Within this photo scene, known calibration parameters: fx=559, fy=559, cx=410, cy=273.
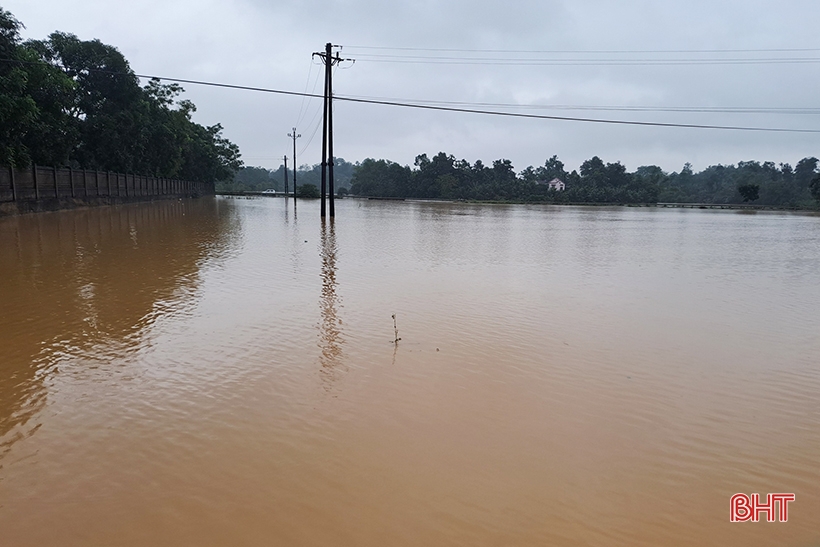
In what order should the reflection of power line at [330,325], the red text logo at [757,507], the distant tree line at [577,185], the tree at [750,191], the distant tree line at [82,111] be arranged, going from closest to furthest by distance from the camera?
1. the red text logo at [757,507]
2. the reflection of power line at [330,325]
3. the distant tree line at [82,111]
4. the tree at [750,191]
5. the distant tree line at [577,185]

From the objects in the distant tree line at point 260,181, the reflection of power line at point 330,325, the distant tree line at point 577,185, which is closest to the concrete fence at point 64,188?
the reflection of power line at point 330,325

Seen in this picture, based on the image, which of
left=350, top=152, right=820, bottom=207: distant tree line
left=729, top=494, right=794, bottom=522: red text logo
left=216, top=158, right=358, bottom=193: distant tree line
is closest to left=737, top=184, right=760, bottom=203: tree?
left=350, top=152, right=820, bottom=207: distant tree line

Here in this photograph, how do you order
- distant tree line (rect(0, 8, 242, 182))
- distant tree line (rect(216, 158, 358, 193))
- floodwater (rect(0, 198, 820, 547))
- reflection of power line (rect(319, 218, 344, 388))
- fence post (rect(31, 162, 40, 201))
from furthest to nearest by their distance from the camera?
distant tree line (rect(216, 158, 358, 193)) < fence post (rect(31, 162, 40, 201)) < distant tree line (rect(0, 8, 242, 182)) < reflection of power line (rect(319, 218, 344, 388)) < floodwater (rect(0, 198, 820, 547))

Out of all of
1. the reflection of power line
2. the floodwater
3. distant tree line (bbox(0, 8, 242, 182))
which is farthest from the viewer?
distant tree line (bbox(0, 8, 242, 182))

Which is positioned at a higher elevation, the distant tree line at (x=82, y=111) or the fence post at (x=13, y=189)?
the distant tree line at (x=82, y=111)

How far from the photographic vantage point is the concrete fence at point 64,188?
2380 centimetres

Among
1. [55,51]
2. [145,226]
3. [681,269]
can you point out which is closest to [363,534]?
[681,269]

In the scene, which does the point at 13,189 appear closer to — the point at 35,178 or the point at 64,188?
the point at 35,178

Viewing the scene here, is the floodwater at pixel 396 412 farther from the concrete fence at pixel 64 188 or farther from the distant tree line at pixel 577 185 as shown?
the distant tree line at pixel 577 185

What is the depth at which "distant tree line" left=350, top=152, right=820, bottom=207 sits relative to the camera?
269 feet

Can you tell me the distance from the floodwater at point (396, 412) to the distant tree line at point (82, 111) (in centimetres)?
1453

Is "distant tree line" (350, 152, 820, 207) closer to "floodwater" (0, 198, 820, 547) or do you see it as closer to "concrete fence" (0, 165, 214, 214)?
"concrete fence" (0, 165, 214, 214)

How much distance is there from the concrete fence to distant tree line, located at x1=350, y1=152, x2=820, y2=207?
169 ft

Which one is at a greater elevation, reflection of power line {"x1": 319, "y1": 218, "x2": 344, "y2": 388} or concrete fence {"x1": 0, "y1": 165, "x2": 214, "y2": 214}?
concrete fence {"x1": 0, "y1": 165, "x2": 214, "y2": 214}
